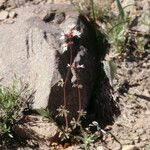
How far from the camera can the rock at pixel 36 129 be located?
3609mm

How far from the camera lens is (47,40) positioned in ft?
12.8

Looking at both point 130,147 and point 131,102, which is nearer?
point 130,147

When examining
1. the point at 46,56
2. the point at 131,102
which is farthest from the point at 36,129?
the point at 131,102

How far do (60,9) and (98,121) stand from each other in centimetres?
124

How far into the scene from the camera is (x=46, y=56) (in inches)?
150

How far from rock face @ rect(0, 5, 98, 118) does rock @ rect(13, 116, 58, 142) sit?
13 cm

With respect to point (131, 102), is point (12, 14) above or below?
above

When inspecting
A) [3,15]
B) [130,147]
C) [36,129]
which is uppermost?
[3,15]

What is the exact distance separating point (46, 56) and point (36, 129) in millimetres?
658

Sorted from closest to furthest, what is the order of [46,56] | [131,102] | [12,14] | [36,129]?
[36,129]
[46,56]
[131,102]
[12,14]

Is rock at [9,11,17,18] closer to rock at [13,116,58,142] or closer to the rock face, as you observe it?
the rock face

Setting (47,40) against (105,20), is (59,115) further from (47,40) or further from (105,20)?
(105,20)

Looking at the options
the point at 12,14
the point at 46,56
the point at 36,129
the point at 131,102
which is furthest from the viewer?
A: the point at 12,14

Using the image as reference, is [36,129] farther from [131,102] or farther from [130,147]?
[131,102]
